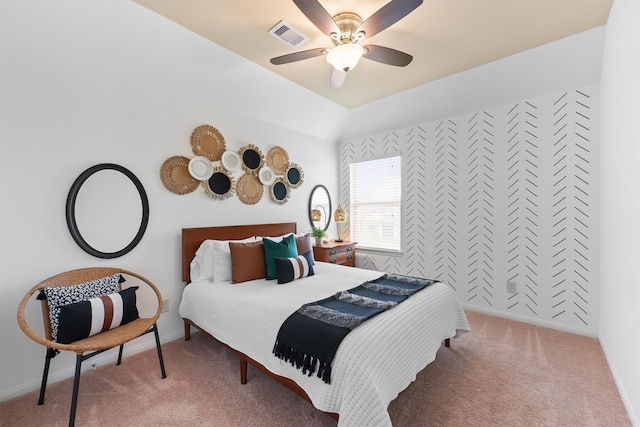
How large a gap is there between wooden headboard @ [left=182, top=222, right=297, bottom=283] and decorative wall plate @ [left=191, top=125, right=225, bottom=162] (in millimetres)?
793

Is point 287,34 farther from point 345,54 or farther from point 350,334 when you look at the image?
point 350,334

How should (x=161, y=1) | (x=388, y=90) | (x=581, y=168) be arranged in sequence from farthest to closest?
(x=388, y=90)
(x=581, y=168)
(x=161, y=1)

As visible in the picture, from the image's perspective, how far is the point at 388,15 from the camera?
5.56ft

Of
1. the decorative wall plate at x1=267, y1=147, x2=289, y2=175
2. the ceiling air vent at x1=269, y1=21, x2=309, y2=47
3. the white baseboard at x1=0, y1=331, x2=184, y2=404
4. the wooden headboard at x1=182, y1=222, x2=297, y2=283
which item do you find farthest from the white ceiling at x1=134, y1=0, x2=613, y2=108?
the white baseboard at x1=0, y1=331, x2=184, y2=404

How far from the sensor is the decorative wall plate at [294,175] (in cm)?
396

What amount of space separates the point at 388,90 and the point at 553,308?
121 inches

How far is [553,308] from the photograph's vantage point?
2.99 metres

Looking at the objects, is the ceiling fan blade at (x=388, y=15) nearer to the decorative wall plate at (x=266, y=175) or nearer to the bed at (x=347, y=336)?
the bed at (x=347, y=336)

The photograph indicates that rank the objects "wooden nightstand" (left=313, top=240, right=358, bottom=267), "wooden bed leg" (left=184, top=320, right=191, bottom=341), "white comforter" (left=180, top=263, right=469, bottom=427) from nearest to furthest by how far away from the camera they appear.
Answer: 1. "white comforter" (left=180, top=263, right=469, bottom=427)
2. "wooden bed leg" (left=184, top=320, right=191, bottom=341)
3. "wooden nightstand" (left=313, top=240, right=358, bottom=267)

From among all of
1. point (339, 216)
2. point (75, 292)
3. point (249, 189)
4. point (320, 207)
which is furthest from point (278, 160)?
point (75, 292)

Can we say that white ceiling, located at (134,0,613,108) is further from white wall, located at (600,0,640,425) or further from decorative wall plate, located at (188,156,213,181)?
decorative wall plate, located at (188,156,213,181)

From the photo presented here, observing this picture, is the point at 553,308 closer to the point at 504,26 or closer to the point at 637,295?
the point at 637,295

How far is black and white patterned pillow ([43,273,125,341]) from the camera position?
1.85 meters

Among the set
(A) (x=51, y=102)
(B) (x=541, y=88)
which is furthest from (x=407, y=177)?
(A) (x=51, y=102)
